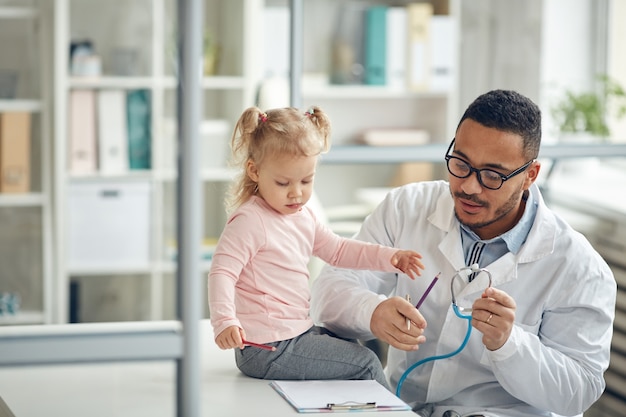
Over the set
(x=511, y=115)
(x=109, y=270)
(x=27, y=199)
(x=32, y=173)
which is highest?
(x=511, y=115)

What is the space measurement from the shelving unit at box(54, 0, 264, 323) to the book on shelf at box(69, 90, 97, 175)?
0.07 feet

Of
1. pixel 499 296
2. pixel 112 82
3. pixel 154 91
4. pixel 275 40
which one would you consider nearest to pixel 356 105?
pixel 275 40

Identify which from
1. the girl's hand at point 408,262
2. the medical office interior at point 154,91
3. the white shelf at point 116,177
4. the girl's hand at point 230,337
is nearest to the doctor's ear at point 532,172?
the girl's hand at point 408,262

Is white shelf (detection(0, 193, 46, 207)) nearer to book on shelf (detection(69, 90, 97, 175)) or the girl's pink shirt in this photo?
book on shelf (detection(69, 90, 97, 175))

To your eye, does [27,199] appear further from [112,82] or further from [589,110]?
[589,110]

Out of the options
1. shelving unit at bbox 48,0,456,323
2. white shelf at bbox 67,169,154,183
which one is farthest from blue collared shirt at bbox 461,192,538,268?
white shelf at bbox 67,169,154,183

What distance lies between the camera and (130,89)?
4059mm

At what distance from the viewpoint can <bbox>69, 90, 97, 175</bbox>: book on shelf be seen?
3.98m

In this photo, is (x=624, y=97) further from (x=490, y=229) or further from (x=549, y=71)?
(x=490, y=229)

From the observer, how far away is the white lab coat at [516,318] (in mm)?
1650

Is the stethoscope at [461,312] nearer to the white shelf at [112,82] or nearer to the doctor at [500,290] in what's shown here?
the doctor at [500,290]

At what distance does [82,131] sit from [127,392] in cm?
262

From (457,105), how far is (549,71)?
434 mm

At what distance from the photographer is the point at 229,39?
14.1 feet
